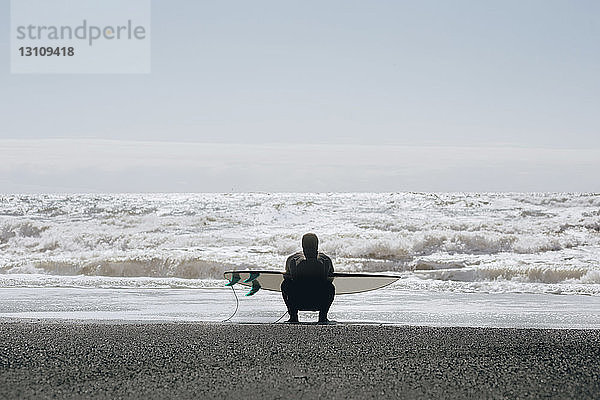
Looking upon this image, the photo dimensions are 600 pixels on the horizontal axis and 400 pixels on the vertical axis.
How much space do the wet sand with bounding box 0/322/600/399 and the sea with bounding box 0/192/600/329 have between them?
5.67ft

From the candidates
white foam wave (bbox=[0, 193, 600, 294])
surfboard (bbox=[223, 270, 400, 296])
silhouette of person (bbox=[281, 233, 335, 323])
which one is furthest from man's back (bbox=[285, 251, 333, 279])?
white foam wave (bbox=[0, 193, 600, 294])

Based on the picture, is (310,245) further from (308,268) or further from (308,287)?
(308,287)

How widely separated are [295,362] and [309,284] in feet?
8.72

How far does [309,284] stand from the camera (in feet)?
23.1

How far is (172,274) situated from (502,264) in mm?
7370

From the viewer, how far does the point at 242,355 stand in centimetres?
463

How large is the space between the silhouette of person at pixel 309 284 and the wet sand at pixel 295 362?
1123mm

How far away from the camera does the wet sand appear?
12.2ft

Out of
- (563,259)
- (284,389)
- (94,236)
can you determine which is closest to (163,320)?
(284,389)

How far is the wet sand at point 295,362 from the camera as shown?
12.2 feet

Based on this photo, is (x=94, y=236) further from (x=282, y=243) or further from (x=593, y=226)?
(x=593, y=226)

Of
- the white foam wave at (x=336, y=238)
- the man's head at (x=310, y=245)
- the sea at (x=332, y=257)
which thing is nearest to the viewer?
the man's head at (x=310, y=245)

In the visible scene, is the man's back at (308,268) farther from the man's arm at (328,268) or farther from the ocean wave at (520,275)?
the ocean wave at (520,275)

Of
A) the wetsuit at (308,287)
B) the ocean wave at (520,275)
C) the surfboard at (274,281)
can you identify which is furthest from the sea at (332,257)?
the wetsuit at (308,287)
